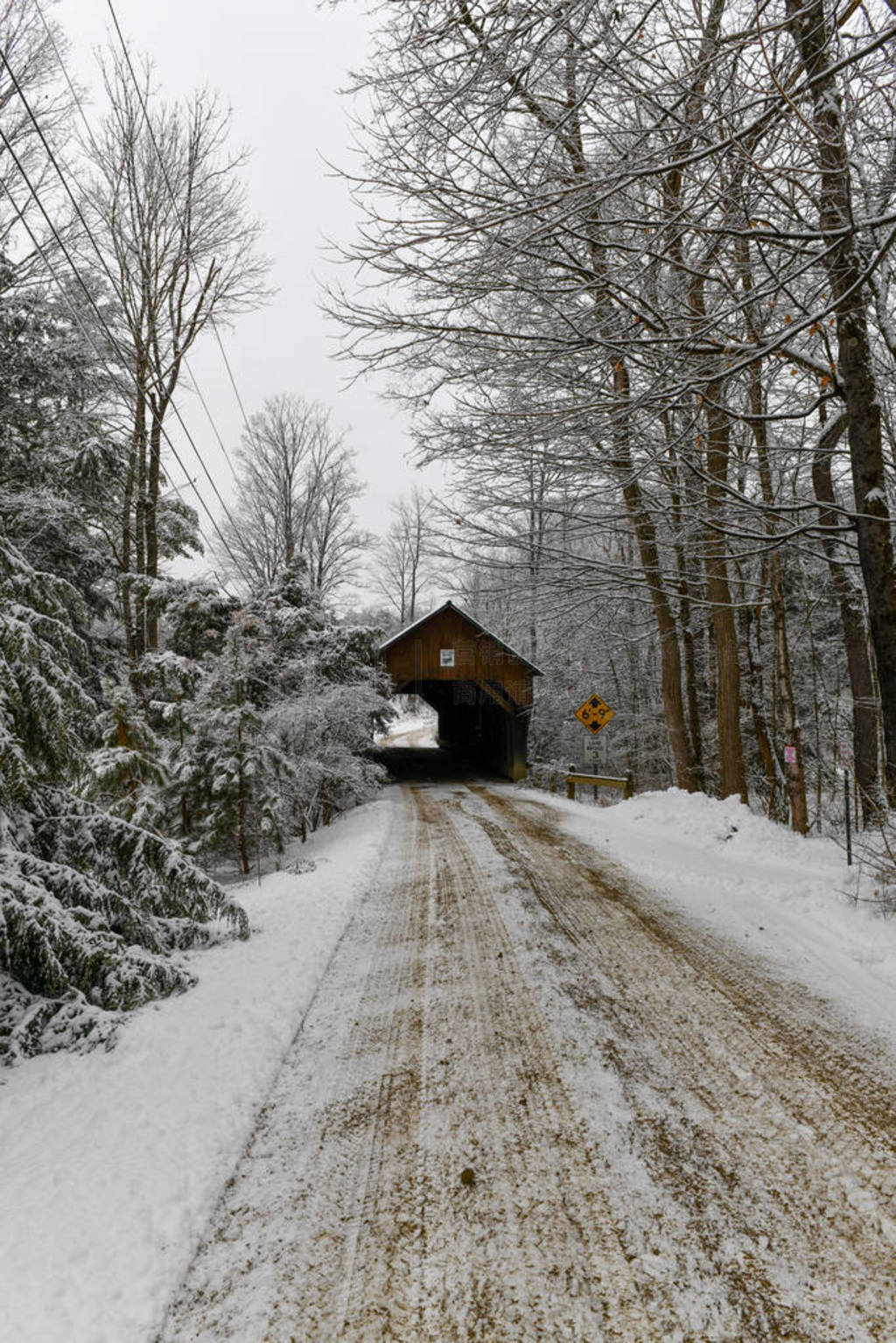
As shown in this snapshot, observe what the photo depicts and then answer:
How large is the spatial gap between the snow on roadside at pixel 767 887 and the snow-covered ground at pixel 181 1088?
0.07 feet

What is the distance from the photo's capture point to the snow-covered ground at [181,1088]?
1919mm

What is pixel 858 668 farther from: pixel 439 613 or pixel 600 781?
pixel 439 613

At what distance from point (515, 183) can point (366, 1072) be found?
4.91m

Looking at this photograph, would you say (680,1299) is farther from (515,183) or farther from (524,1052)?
(515,183)

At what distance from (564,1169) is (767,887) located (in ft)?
14.5

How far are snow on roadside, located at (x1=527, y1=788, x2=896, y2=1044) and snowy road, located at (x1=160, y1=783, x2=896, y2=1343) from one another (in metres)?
0.46

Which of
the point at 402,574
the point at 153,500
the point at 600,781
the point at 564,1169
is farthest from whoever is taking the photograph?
the point at 402,574

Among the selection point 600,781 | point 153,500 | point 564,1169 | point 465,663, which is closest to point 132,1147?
point 564,1169

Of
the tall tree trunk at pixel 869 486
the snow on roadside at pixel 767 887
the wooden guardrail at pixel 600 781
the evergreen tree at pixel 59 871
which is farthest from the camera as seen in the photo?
the wooden guardrail at pixel 600 781

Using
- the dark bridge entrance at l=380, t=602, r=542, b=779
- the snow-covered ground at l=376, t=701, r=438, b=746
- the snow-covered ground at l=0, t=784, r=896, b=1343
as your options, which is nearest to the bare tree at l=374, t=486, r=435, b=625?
the snow-covered ground at l=376, t=701, r=438, b=746

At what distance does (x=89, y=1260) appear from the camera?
197 cm

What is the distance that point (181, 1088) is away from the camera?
2.91m

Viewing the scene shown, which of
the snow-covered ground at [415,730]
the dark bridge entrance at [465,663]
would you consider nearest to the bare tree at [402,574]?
the snow-covered ground at [415,730]

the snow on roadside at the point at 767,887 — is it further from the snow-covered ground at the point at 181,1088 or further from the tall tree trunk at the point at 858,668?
the tall tree trunk at the point at 858,668
